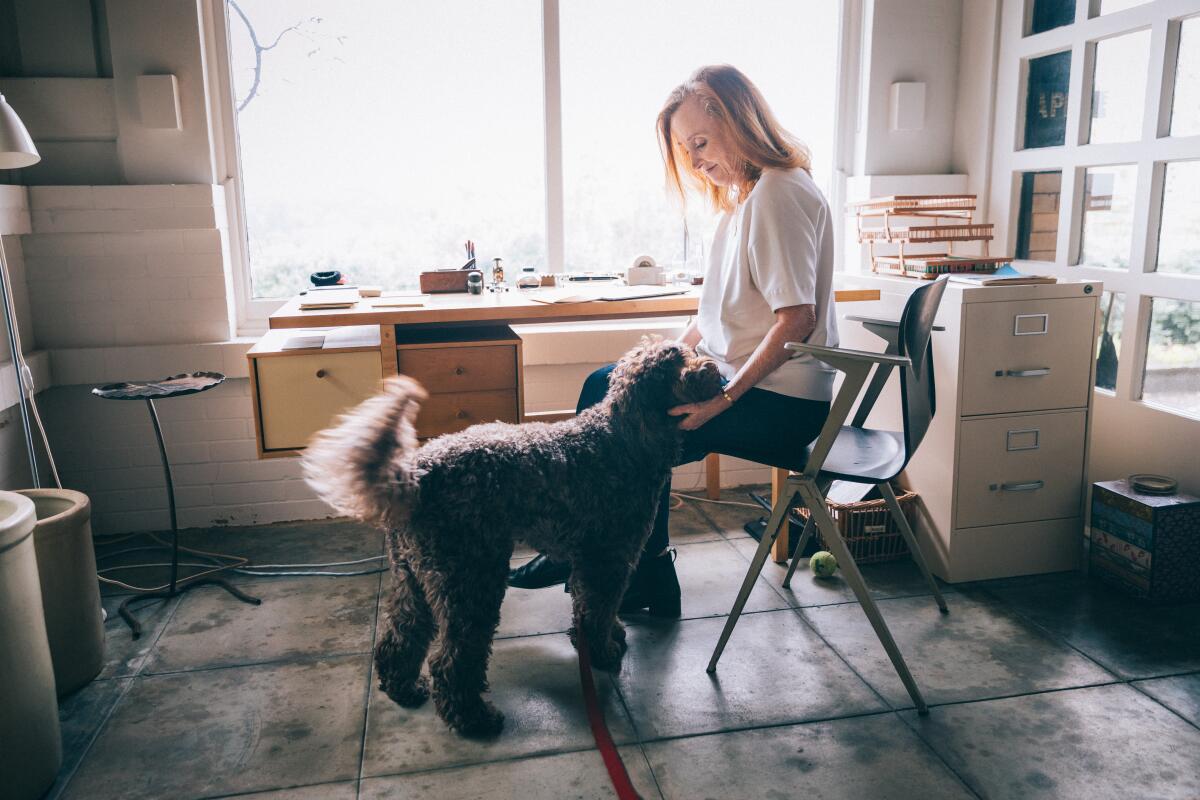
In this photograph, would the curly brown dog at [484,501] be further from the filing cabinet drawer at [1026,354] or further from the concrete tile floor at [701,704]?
the filing cabinet drawer at [1026,354]

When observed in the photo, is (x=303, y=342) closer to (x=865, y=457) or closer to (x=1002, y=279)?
(x=865, y=457)

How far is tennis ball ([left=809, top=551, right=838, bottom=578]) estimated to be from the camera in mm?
2863

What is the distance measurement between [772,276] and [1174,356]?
1.54 metres

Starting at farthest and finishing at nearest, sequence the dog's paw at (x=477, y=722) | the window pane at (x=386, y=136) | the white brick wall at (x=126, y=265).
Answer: the window pane at (x=386, y=136) < the white brick wall at (x=126, y=265) < the dog's paw at (x=477, y=722)

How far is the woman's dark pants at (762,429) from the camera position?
2264mm

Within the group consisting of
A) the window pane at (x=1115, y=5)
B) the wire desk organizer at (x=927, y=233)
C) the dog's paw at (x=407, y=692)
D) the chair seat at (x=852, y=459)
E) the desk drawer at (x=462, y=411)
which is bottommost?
the dog's paw at (x=407, y=692)

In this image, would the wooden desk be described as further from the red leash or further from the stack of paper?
the stack of paper

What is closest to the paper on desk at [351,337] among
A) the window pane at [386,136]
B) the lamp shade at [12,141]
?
the window pane at [386,136]

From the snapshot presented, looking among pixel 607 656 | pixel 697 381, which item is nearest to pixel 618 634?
pixel 607 656

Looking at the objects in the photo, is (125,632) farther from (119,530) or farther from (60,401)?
(60,401)

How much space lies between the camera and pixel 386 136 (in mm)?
3539

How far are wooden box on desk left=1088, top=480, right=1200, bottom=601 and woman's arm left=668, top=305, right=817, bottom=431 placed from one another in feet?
4.22

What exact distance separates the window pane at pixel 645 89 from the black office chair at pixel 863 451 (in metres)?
1.49

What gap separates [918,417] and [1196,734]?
94cm
